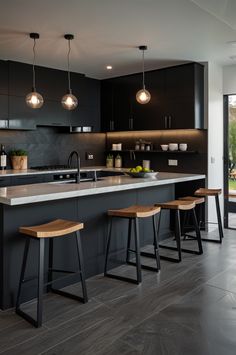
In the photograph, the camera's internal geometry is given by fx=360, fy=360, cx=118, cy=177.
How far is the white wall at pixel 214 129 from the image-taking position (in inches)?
225

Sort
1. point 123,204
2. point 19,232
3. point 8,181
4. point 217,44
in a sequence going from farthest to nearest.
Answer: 1. point 8,181
2. point 217,44
3. point 123,204
4. point 19,232

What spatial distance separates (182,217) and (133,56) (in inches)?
105

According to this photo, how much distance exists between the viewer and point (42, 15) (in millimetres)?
3676

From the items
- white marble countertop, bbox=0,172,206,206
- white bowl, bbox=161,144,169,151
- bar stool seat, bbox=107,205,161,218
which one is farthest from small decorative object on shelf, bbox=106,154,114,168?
bar stool seat, bbox=107,205,161,218

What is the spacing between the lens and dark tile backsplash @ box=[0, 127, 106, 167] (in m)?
5.96

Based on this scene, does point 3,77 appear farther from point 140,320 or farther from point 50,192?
point 140,320

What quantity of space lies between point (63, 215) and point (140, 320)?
47.8 inches

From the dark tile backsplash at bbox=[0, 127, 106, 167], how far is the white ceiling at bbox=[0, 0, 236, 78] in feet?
3.96

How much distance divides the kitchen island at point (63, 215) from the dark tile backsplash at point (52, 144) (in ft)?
8.28

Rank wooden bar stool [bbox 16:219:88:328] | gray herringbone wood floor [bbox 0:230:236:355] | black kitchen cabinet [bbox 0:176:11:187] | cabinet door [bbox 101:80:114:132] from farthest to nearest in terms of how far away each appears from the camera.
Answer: cabinet door [bbox 101:80:114:132] < black kitchen cabinet [bbox 0:176:11:187] < wooden bar stool [bbox 16:219:88:328] < gray herringbone wood floor [bbox 0:230:236:355]

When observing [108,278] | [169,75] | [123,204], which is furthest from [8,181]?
[169,75]

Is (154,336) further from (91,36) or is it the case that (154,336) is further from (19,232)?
(91,36)

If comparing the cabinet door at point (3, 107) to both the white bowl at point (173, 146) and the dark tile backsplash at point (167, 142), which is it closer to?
the dark tile backsplash at point (167, 142)

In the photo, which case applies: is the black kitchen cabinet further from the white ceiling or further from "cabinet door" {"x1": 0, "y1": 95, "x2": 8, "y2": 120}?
the white ceiling
